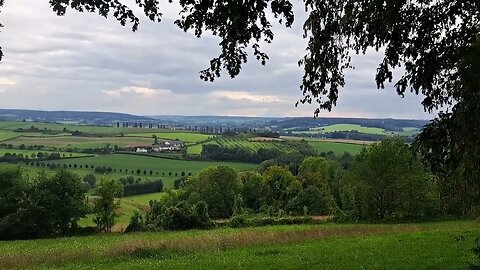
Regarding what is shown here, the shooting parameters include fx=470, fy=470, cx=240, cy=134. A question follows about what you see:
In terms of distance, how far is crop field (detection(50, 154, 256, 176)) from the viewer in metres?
99.1

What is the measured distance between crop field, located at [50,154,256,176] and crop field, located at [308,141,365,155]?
71.0 feet

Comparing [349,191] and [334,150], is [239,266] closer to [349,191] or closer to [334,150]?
[349,191]

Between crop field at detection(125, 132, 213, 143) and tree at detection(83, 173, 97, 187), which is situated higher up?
crop field at detection(125, 132, 213, 143)

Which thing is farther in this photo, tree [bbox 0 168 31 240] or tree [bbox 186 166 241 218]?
tree [bbox 186 166 241 218]

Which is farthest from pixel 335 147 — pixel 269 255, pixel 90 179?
pixel 269 255

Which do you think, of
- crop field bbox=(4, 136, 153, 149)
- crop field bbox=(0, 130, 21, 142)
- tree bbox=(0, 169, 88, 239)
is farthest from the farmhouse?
tree bbox=(0, 169, 88, 239)

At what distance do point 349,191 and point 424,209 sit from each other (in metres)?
8.44

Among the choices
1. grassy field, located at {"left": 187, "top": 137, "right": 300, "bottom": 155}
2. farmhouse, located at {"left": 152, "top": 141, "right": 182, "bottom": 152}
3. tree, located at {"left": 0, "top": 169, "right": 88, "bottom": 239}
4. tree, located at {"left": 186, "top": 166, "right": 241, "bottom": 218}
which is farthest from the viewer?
farmhouse, located at {"left": 152, "top": 141, "right": 182, "bottom": 152}

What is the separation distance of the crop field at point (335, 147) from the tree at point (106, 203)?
67841 millimetres

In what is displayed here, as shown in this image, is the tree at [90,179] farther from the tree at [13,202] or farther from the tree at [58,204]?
the tree at [58,204]

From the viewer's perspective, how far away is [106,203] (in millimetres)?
52250

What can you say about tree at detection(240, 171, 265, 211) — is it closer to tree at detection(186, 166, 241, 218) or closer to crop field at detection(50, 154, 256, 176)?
tree at detection(186, 166, 241, 218)

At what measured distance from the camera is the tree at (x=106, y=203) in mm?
51219

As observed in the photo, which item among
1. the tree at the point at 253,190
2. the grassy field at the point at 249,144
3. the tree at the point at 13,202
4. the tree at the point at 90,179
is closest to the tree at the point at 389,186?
the tree at the point at 253,190
